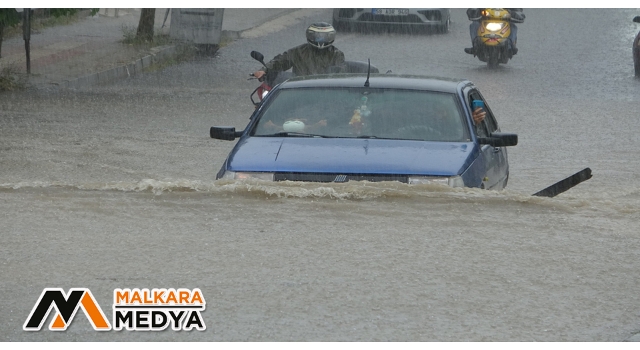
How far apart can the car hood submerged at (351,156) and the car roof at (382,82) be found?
0.72m

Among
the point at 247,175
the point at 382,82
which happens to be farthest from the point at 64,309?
the point at 382,82

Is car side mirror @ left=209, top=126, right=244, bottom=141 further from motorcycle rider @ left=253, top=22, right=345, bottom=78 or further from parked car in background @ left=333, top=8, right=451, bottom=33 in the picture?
parked car in background @ left=333, top=8, right=451, bottom=33

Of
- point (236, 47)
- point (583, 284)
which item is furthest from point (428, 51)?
point (583, 284)

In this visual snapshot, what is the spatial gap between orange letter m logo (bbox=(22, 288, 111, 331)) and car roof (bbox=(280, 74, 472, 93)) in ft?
10.3

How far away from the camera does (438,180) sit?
27.1 ft

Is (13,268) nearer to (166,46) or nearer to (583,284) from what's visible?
(583,284)

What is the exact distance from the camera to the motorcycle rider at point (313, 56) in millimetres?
13289

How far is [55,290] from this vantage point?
7.02 metres

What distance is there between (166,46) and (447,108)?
15853 millimetres

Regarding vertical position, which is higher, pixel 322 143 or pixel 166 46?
pixel 322 143

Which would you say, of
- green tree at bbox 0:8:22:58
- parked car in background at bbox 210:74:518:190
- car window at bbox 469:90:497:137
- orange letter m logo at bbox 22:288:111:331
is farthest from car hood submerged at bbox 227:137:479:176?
green tree at bbox 0:8:22:58

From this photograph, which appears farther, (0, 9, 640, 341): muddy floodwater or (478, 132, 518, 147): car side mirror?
(478, 132, 518, 147): car side mirror

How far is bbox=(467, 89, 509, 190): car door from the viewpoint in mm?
8969

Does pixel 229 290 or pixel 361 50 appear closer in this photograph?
pixel 229 290
